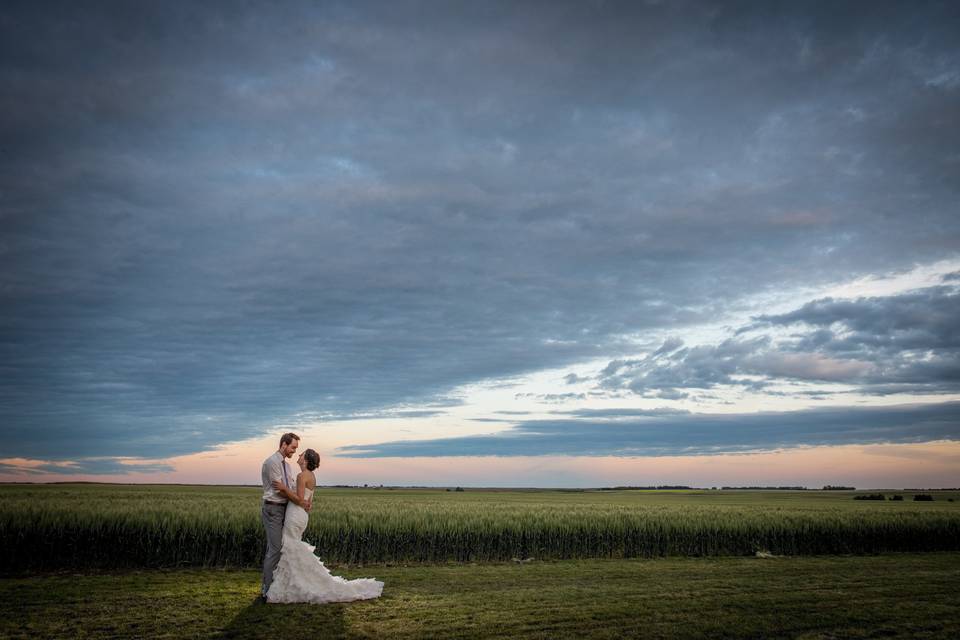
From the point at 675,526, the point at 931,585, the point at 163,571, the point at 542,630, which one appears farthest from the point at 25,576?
the point at 931,585

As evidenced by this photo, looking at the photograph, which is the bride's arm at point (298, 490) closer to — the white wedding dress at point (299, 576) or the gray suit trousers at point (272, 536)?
the white wedding dress at point (299, 576)

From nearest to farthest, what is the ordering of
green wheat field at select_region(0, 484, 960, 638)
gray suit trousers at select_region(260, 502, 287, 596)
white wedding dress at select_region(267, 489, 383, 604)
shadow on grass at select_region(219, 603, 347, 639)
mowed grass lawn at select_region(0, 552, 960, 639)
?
1. shadow on grass at select_region(219, 603, 347, 639)
2. mowed grass lawn at select_region(0, 552, 960, 639)
3. green wheat field at select_region(0, 484, 960, 638)
4. white wedding dress at select_region(267, 489, 383, 604)
5. gray suit trousers at select_region(260, 502, 287, 596)

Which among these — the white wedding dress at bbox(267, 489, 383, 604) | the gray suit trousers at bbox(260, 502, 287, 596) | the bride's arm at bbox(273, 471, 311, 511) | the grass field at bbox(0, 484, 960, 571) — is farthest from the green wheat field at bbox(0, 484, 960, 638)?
the bride's arm at bbox(273, 471, 311, 511)

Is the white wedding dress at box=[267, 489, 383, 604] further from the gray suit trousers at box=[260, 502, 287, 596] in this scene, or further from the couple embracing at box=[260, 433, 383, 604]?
the gray suit trousers at box=[260, 502, 287, 596]

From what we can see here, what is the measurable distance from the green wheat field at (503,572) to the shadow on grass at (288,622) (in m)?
0.06

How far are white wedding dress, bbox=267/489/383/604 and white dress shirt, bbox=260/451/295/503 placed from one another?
0.90ft

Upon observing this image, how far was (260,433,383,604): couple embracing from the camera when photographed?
34.5ft

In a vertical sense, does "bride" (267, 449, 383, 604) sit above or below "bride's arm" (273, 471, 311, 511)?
below

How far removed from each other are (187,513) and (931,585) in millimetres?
18221

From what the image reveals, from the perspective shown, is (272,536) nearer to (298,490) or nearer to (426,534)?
(298,490)

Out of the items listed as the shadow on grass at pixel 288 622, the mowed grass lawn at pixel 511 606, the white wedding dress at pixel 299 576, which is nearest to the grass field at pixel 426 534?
the mowed grass lawn at pixel 511 606

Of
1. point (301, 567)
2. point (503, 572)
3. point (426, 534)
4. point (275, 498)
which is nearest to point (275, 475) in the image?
point (275, 498)

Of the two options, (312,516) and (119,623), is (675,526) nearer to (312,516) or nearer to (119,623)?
(312,516)

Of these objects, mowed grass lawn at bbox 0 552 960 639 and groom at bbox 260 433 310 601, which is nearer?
mowed grass lawn at bbox 0 552 960 639
